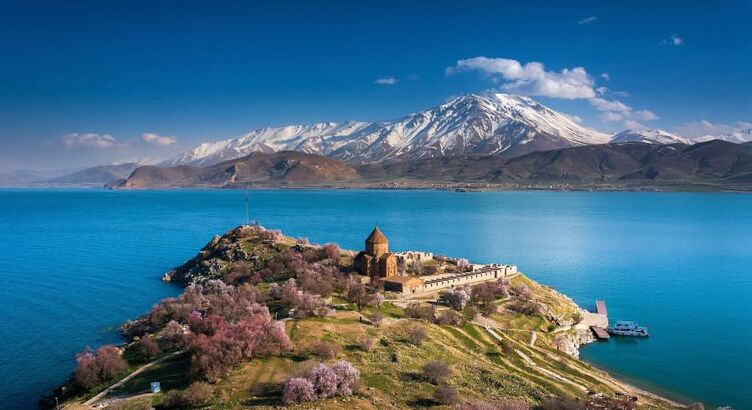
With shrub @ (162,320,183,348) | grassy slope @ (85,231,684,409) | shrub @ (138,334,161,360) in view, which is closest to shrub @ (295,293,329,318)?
grassy slope @ (85,231,684,409)

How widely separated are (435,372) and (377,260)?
1296 inches

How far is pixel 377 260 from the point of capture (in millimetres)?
65500

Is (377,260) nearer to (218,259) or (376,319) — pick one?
(376,319)

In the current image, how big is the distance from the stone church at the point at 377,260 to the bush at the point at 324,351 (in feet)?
97.0

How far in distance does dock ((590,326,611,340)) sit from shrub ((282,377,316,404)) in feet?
141

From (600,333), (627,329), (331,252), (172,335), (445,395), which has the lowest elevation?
(600,333)

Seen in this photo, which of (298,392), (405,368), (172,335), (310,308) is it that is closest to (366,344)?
(405,368)

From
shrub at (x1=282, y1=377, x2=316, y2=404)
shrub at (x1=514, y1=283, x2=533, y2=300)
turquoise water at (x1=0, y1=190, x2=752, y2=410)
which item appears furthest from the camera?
shrub at (x1=514, y1=283, x2=533, y2=300)

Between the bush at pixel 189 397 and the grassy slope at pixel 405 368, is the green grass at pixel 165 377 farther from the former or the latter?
the bush at pixel 189 397

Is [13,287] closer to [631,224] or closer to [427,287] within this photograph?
[427,287]

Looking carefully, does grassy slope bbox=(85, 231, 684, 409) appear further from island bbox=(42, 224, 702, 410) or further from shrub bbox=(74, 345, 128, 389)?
shrub bbox=(74, 345, 128, 389)

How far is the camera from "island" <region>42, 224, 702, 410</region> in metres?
29.7

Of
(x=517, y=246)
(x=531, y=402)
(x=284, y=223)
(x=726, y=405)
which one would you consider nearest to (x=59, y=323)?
(x=531, y=402)

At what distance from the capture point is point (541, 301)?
210ft
